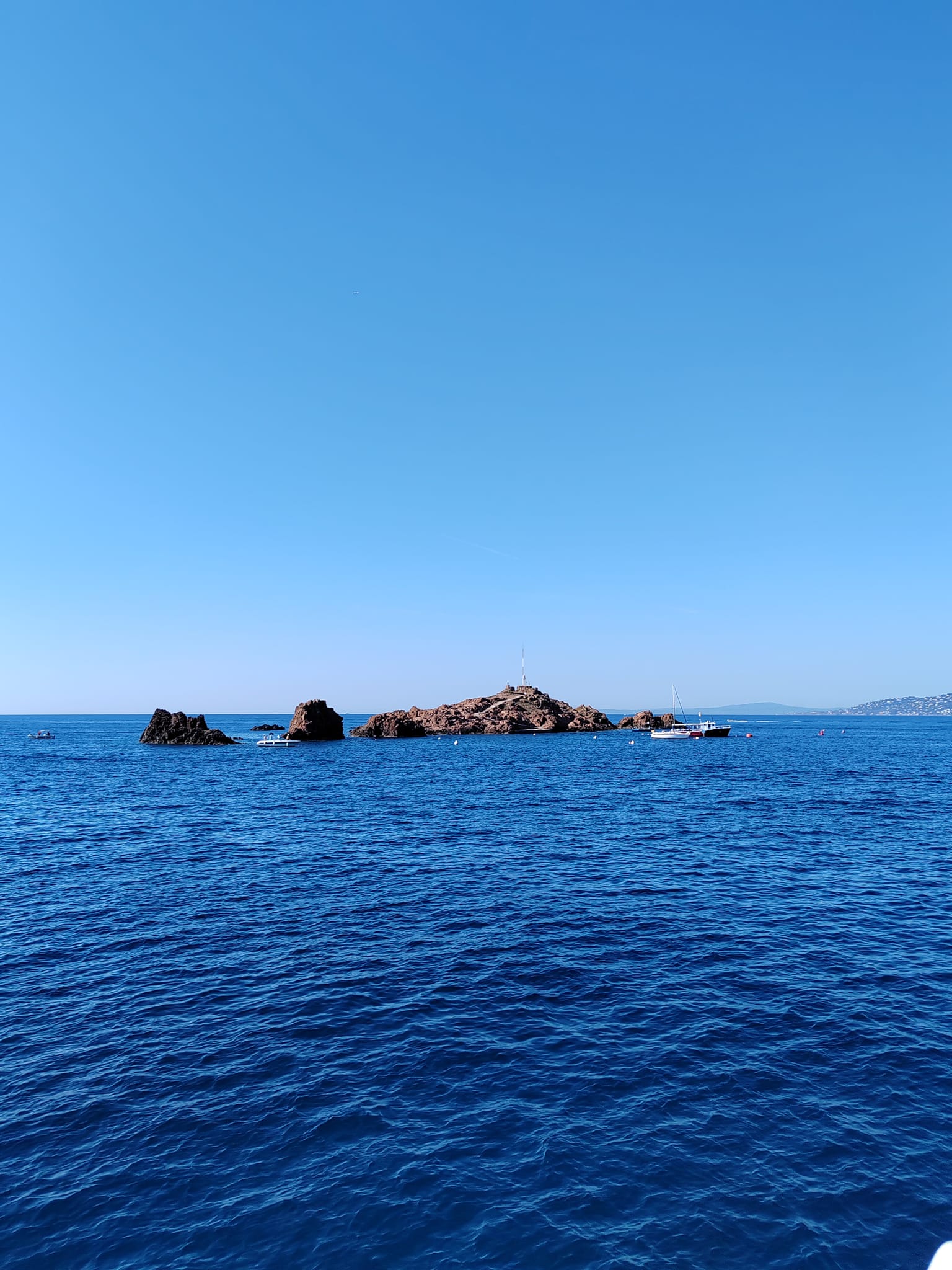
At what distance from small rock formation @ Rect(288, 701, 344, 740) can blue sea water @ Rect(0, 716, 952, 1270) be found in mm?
134517

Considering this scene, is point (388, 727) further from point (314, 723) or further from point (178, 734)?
point (178, 734)

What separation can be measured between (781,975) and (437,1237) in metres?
14.5

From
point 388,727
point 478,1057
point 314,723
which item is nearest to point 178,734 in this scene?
point 314,723

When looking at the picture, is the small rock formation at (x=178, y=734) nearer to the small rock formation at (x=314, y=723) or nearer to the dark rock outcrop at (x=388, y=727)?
the small rock formation at (x=314, y=723)

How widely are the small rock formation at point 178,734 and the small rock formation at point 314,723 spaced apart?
17.4m

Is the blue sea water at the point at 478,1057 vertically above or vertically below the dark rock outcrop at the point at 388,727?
below

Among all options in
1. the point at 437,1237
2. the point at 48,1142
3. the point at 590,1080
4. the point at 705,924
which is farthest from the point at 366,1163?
the point at 705,924

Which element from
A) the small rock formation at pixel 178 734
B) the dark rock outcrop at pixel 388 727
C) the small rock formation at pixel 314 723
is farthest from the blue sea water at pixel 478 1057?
the dark rock outcrop at pixel 388 727

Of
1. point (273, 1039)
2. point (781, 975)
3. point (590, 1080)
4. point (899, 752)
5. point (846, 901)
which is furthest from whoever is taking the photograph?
point (899, 752)

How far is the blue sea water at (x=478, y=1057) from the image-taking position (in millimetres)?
10672

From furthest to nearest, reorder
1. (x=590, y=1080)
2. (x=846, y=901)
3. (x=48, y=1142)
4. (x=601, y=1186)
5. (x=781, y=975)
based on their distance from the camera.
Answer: (x=846, y=901), (x=781, y=975), (x=590, y=1080), (x=48, y=1142), (x=601, y=1186)

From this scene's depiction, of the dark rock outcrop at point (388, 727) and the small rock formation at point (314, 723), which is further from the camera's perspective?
the dark rock outcrop at point (388, 727)

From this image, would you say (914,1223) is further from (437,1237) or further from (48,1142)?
(48,1142)

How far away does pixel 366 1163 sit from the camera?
39.5ft
